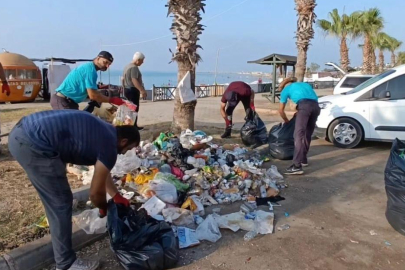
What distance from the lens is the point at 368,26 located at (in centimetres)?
2798

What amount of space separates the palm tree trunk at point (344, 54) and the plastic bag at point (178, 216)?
2839 centimetres

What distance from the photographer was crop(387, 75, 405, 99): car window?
7.29 meters

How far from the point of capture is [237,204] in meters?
4.60

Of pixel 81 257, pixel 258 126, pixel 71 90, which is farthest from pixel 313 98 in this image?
pixel 81 257

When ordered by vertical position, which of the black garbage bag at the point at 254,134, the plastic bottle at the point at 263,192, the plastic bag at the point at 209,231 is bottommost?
the plastic bag at the point at 209,231

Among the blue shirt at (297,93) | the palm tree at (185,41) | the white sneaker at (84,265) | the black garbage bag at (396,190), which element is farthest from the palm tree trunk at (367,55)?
the white sneaker at (84,265)

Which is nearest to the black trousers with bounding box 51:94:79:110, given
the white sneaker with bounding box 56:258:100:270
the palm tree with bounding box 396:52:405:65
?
the white sneaker with bounding box 56:258:100:270

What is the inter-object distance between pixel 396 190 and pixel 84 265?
3.12 m

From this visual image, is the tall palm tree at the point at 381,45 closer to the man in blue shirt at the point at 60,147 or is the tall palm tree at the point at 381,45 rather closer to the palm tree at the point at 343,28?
the palm tree at the point at 343,28

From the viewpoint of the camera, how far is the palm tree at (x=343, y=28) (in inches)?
1113

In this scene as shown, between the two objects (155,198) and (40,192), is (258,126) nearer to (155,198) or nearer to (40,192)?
(155,198)

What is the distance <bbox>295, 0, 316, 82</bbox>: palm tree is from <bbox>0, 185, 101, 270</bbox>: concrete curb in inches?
517

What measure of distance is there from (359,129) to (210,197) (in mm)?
4558

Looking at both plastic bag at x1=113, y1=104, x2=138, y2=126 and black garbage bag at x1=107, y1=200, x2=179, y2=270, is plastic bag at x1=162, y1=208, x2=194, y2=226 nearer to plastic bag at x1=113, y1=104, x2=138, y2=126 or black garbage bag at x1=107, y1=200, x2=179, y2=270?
black garbage bag at x1=107, y1=200, x2=179, y2=270
